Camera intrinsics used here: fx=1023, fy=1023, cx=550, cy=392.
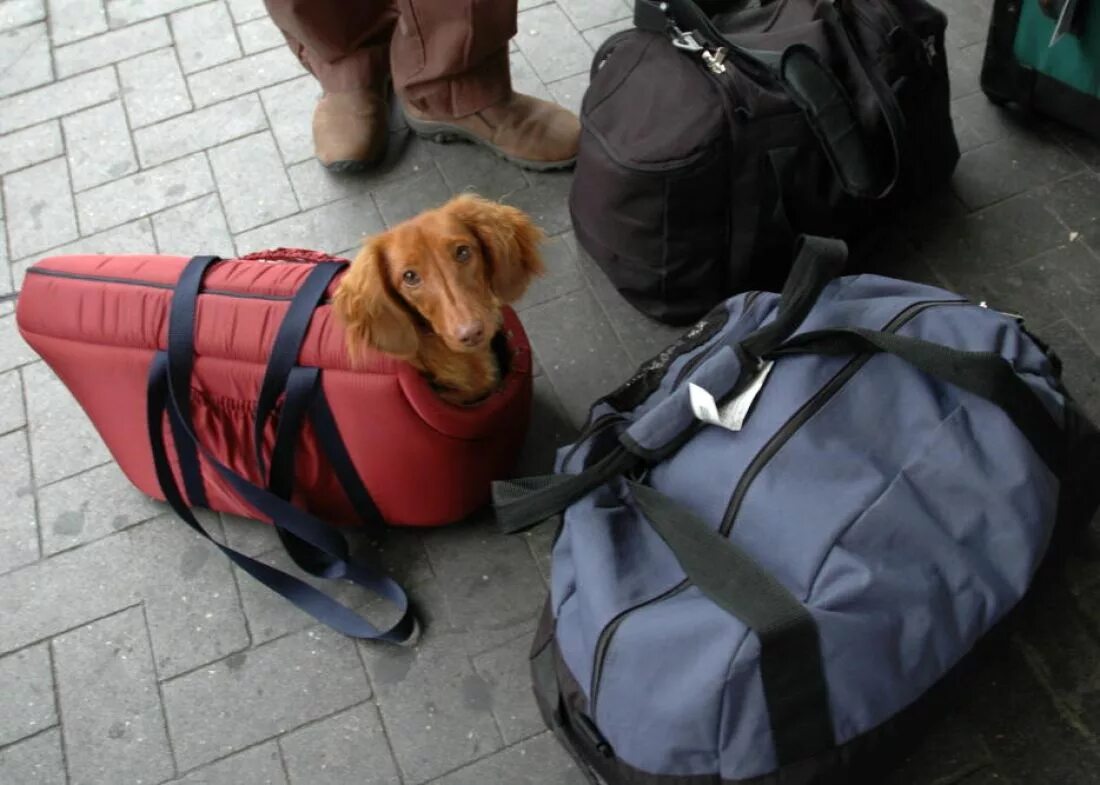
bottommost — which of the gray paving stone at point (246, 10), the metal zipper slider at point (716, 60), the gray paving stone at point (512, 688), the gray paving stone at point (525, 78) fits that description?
the gray paving stone at point (512, 688)

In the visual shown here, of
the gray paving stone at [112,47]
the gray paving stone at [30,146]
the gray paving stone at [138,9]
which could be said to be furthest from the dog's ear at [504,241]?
the gray paving stone at [138,9]

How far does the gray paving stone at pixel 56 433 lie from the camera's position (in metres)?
2.02

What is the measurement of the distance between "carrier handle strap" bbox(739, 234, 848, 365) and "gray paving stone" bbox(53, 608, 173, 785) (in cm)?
115

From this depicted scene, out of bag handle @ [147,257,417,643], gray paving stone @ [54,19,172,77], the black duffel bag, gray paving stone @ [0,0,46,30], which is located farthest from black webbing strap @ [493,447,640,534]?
gray paving stone @ [0,0,46,30]

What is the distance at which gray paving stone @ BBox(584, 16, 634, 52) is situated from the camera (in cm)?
259

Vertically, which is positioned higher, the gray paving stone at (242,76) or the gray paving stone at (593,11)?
the gray paving stone at (593,11)

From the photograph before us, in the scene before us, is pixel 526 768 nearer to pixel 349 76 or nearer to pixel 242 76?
pixel 349 76

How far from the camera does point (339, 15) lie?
2.30m

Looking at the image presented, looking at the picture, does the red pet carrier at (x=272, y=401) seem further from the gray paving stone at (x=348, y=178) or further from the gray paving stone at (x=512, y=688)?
the gray paving stone at (x=348, y=178)

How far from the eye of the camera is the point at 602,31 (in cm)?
260

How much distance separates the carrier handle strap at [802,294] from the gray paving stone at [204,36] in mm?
1879

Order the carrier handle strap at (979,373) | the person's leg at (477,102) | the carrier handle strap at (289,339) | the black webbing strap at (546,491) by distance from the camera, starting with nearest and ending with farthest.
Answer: the carrier handle strap at (979,373), the black webbing strap at (546,491), the carrier handle strap at (289,339), the person's leg at (477,102)

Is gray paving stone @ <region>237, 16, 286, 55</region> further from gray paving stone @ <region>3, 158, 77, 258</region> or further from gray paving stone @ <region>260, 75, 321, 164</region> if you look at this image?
gray paving stone @ <region>3, 158, 77, 258</region>

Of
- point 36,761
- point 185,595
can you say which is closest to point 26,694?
point 36,761
